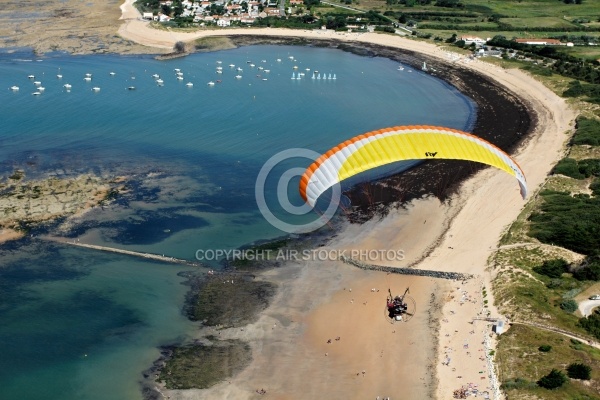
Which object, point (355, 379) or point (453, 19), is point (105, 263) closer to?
point (355, 379)

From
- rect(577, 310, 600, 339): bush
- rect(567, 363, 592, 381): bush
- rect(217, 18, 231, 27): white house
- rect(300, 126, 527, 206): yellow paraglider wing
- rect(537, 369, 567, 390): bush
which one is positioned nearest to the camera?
rect(537, 369, 567, 390): bush

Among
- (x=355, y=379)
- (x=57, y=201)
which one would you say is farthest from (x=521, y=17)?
(x=355, y=379)

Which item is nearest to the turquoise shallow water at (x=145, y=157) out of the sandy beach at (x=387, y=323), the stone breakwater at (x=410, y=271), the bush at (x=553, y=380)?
the sandy beach at (x=387, y=323)

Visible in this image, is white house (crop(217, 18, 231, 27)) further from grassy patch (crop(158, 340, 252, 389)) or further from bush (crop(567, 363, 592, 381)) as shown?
bush (crop(567, 363, 592, 381))

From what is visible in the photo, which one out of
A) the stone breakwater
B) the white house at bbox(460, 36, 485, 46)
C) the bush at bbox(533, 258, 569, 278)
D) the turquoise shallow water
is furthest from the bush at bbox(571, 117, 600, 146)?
the white house at bbox(460, 36, 485, 46)

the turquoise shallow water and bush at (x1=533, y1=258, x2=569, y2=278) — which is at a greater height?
bush at (x1=533, y1=258, x2=569, y2=278)

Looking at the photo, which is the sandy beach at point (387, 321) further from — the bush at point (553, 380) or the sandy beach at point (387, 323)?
the bush at point (553, 380)

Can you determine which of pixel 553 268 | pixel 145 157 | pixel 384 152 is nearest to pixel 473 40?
pixel 145 157
